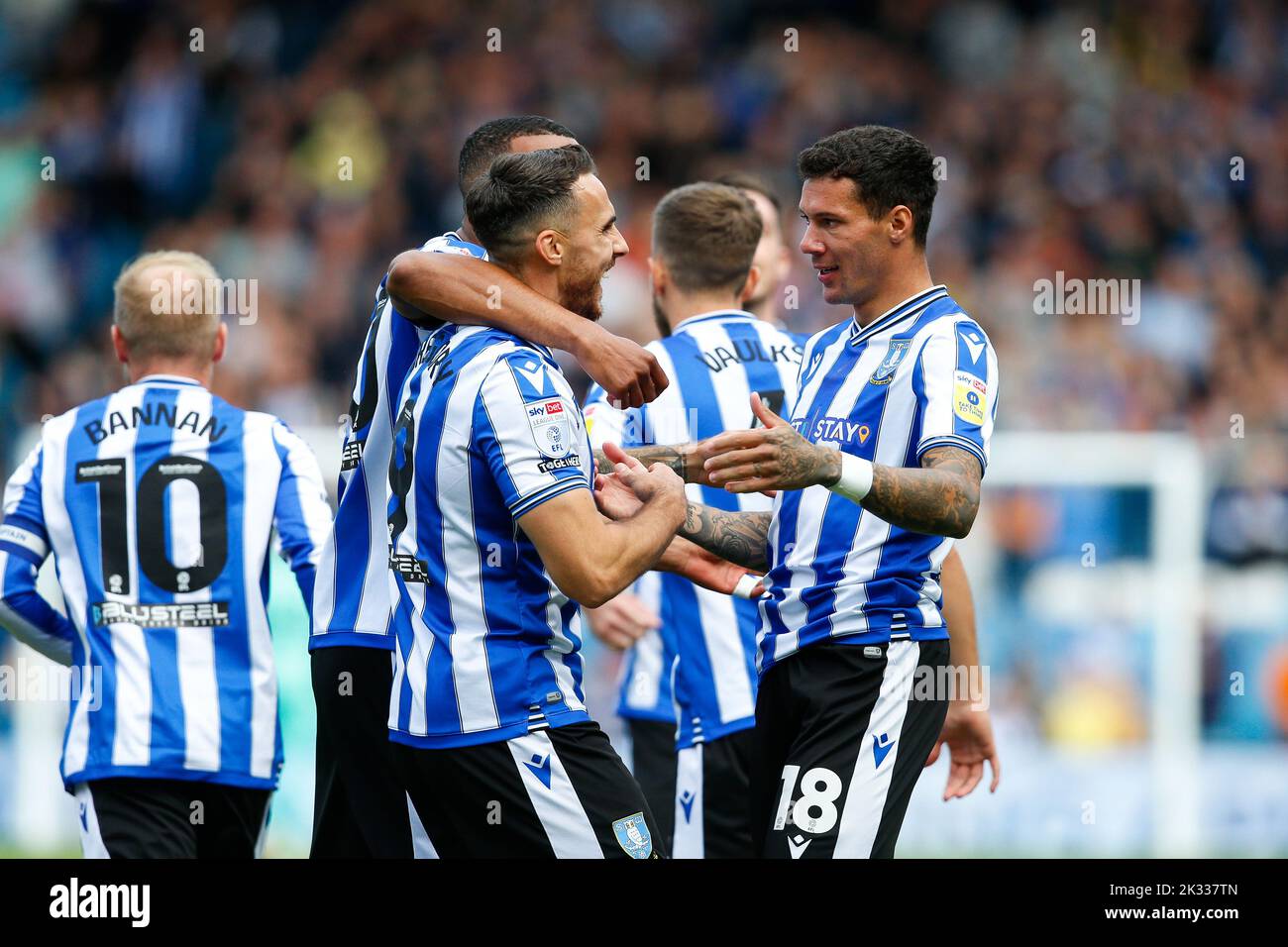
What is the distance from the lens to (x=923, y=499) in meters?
3.97

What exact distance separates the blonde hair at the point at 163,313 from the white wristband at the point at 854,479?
2.40m

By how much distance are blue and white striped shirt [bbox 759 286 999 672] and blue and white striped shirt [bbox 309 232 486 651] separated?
1053 millimetres

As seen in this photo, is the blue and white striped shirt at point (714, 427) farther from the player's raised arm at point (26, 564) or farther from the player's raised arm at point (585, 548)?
the player's raised arm at point (585, 548)

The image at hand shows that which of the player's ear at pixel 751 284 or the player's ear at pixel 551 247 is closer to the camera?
the player's ear at pixel 551 247

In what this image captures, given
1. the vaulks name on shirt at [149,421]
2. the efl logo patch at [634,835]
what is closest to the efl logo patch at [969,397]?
the efl logo patch at [634,835]

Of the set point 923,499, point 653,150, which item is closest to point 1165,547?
point 653,150

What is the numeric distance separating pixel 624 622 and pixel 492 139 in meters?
2.20

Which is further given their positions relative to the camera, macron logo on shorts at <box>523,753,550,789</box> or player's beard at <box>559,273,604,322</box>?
player's beard at <box>559,273,604,322</box>

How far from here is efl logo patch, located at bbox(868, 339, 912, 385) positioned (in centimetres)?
442

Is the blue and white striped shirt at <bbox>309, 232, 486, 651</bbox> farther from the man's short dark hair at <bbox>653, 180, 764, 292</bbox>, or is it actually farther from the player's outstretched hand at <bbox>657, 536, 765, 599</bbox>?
the man's short dark hair at <bbox>653, 180, 764, 292</bbox>

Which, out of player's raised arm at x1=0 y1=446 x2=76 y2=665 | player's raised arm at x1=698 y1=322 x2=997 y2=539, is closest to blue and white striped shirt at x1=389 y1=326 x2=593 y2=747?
player's raised arm at x1=698 y1=322 x2=997 y2=539

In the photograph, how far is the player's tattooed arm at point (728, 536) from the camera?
4773 millimetres

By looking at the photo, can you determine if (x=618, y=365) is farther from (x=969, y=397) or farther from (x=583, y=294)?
(x=969, y=397)

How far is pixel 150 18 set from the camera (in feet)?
50.1
